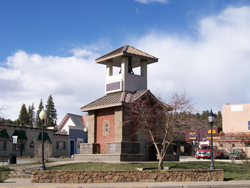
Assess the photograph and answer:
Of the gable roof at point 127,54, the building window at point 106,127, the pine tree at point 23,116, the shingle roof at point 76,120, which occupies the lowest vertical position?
the building window at point 106,127

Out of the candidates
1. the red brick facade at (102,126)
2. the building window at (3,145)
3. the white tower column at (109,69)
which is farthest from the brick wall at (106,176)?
the building window at (3,145)

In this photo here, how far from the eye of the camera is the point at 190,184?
48.7ft

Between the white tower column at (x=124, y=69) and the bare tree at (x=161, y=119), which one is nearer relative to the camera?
the bare tree at (x=161, y=119)

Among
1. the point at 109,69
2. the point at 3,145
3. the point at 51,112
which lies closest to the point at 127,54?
the point at 109,69

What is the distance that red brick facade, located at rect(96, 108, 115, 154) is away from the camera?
76.8 feet

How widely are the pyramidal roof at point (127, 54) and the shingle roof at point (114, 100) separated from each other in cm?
299

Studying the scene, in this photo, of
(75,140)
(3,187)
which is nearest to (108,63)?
(3,187)

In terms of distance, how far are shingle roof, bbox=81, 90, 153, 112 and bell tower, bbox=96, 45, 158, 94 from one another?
0.61 m

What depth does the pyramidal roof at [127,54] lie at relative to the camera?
2406cm

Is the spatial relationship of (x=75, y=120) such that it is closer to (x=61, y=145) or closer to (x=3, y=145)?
(x=61, y=145)

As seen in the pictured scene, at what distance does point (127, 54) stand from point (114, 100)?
390 cm

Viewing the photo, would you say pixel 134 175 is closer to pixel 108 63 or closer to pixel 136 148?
pixel 136 148

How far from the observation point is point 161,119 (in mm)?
20797

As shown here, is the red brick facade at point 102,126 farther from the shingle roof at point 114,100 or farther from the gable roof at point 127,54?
the gable roof at point 127,54
